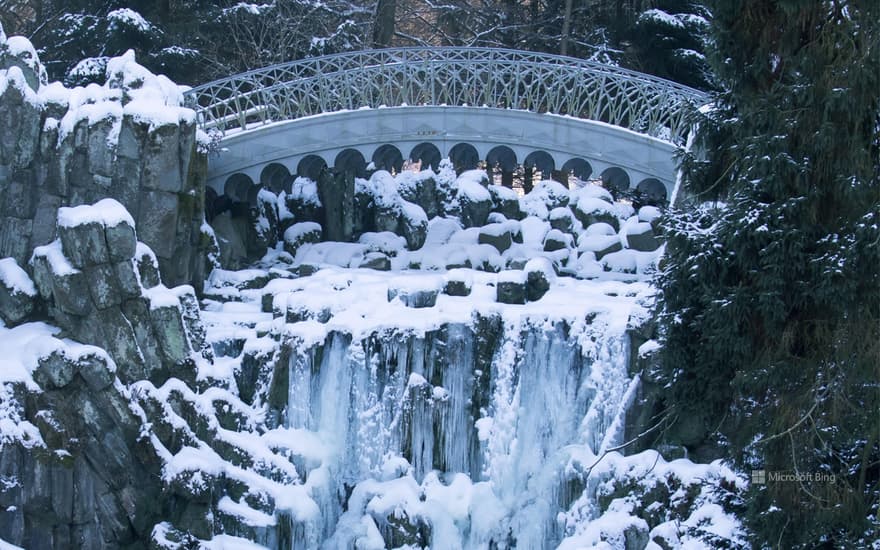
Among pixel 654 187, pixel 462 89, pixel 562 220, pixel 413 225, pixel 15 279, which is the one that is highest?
pixel 462 89

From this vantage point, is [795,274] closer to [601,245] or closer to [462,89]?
[601,245]

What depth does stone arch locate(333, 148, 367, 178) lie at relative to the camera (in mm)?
21812

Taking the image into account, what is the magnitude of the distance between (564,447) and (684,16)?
32.7ft

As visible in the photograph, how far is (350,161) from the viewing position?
72.7 ft

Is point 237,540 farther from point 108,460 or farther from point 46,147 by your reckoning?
point 46,147

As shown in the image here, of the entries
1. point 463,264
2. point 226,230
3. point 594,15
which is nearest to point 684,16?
point 594,15

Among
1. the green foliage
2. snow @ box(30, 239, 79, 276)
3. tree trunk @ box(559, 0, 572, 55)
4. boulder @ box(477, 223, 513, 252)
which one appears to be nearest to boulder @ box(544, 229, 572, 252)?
boulder @ box(477, 223, 513, 252)

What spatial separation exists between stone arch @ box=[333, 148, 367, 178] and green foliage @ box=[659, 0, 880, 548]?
8602 millimetres

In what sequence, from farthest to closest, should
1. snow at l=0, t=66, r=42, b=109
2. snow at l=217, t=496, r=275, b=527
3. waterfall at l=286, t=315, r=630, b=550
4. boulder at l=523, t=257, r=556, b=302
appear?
boulder at l=523, t=257, r=556, b=302, snow at l=0, t=66, r=42, b=109, waterfall at l=286, t=315, r=630, b=550, snow at l=217, t=496, r=275, b=527

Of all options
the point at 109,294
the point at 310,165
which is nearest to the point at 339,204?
the point at 310,165

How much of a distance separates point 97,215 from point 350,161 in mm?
5843

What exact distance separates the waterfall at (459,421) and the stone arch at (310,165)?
4.45m

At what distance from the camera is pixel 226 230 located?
2153 cm

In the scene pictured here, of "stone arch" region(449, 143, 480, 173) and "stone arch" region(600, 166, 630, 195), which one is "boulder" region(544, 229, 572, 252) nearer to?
"stone arch" region(600, 166, 630, 195)
